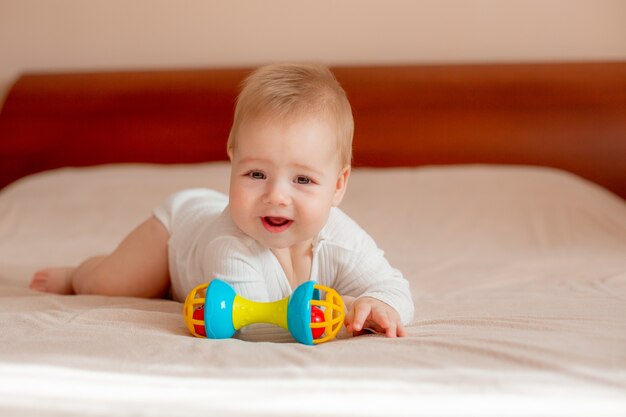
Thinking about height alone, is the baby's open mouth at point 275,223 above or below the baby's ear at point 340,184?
below

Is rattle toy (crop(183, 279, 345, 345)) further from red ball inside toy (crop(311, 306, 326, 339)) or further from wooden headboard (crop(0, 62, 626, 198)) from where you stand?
wooden headboard (crop(0, 62, 626, 198))

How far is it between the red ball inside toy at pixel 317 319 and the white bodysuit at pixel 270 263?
0.13 metres

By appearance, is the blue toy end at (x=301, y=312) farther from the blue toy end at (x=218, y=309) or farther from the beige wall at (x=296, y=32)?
the beige wall at (x=296, y=32)

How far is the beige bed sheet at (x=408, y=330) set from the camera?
0.86 m

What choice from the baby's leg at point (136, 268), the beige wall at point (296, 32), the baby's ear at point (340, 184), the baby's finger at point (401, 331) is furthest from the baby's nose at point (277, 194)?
the beige wall at point (296, 32)

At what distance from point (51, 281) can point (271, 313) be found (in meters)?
0.65

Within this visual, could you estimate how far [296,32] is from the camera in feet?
8.95

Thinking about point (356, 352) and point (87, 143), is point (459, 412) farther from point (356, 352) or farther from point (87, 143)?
point (87, 143)

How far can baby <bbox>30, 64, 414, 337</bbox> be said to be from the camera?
3.68 ft

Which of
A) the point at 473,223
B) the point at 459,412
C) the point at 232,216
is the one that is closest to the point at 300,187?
the point at 232,216

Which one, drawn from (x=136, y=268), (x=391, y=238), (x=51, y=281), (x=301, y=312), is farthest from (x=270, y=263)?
(x=391, y=238)

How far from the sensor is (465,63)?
2.65 m

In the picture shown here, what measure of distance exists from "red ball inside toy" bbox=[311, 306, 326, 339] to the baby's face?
0.14 meters

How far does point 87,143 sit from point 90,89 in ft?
0.59
